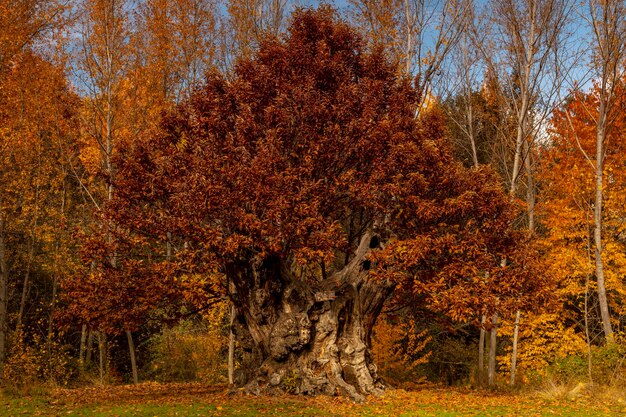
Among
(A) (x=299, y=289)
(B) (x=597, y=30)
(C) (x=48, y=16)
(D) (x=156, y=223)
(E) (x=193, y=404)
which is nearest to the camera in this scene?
(E) (x=193, y=404)

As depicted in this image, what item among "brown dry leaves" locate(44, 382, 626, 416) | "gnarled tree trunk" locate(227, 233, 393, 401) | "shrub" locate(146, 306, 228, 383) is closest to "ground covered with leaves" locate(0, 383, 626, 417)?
"brown dry leaves" locate(44, 382, 626, 416)

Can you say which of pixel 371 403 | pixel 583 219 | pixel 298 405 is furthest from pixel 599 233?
pixel 298 405

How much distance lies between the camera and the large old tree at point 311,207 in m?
10.4

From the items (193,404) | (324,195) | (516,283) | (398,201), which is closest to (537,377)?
(516,283)

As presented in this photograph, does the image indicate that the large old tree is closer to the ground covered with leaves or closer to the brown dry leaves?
the brown dry leaves

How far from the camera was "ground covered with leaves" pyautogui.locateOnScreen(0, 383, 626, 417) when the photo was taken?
9266 millimetres

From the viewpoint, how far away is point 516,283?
11039 mm

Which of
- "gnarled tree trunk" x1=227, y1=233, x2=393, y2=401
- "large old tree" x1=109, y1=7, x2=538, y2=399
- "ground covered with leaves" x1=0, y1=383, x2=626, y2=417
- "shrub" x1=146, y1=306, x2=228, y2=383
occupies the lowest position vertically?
"shrub" x1=146, y1=306, x2=228, y2=383

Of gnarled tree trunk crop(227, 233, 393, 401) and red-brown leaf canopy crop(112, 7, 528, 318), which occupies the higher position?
red-brown leaf canopy crop(112, 7, 528, 318)

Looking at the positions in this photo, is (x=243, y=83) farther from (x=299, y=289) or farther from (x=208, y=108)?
(x=299, y=289)

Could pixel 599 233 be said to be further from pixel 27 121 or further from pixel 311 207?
pixel 27 121

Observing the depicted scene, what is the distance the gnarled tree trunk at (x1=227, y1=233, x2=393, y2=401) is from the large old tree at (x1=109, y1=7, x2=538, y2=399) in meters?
0.03

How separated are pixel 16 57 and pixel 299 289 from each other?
13.4m

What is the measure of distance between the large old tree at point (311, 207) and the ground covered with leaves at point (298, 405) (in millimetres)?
810
